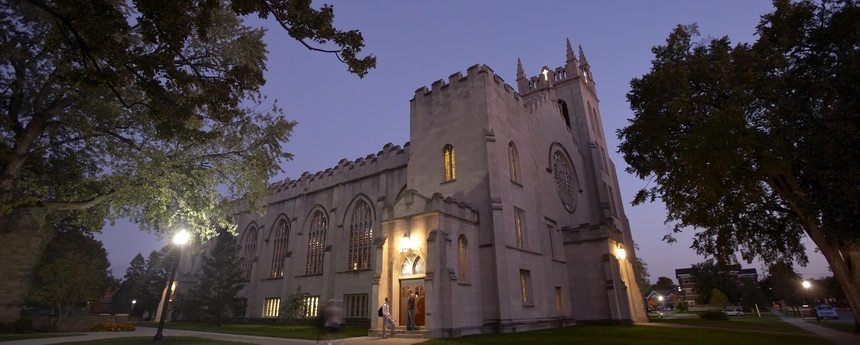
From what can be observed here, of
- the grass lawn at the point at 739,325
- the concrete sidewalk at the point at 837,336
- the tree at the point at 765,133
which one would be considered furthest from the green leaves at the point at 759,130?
the grass lawn at the point at 739,325

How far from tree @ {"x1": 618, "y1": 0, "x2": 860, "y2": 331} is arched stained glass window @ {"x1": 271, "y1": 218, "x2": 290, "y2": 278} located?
2851 cm

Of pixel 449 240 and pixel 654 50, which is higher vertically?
pixel 654 50

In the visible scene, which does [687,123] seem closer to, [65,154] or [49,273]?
[65,154]

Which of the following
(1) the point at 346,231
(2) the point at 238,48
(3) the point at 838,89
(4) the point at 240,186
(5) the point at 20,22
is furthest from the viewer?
(1) the point at 346,231

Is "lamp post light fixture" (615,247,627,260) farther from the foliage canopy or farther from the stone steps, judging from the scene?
the foliage canopy

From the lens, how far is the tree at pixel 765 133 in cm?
1324

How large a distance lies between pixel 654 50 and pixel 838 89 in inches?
295

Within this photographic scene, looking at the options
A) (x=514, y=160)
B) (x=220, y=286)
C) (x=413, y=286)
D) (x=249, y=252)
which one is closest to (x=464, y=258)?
(x=413, y=286)

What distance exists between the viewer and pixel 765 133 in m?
15.1

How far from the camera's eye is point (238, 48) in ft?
51.1

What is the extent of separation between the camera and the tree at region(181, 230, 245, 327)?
31.5 m

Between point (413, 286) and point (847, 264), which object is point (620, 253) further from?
point (413, 286)

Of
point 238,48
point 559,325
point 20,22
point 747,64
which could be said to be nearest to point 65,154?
point 20,22

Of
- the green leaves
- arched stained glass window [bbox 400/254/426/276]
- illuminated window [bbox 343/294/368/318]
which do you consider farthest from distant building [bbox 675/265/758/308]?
arched stained glass window [bbox 400/254/426/276]
